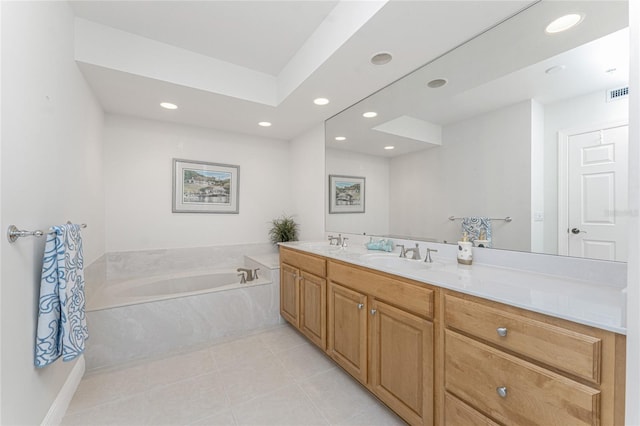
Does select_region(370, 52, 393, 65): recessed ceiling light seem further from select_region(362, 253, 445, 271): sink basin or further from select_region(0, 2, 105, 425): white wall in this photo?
select_region(0, 2, 105, 425): white wall

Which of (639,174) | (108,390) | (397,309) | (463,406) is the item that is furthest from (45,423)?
(639,174)

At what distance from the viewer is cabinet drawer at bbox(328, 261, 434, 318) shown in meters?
1.29

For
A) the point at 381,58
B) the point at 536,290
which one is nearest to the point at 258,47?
the point at 381,58

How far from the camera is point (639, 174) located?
67 cm

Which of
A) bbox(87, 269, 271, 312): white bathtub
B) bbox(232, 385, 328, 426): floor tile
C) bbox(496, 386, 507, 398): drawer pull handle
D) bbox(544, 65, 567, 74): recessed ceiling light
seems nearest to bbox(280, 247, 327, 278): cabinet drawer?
bbox(87, 269, 271, 312): white bathtub

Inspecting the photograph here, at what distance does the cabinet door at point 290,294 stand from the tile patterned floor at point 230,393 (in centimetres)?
32

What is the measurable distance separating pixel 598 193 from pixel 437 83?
3.68ft

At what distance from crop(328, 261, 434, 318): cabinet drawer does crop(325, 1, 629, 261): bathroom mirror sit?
1.99 feet

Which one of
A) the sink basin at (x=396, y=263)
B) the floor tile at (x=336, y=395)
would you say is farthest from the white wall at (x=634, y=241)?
the floor tile at (x=336, y=395)

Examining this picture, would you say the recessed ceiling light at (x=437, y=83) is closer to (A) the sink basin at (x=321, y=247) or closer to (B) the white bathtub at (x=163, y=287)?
(A) the sink basin at (x=321, y=247)

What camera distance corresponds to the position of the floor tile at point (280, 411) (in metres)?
1.52

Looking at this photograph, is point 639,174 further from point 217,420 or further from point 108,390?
point 108,390

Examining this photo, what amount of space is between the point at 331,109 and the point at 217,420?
260cm

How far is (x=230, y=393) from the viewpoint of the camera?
5.77ft
